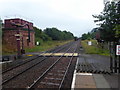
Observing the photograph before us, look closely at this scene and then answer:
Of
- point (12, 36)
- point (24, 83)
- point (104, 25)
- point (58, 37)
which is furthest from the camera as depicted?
point (58, 37)

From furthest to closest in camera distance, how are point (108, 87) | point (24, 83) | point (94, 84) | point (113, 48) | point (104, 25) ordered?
point (104, 25), point (113, 48), point (24, 83), point (94, 84), point (108, 87)

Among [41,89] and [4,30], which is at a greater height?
[4,30]

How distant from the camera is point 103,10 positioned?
52.6 feet

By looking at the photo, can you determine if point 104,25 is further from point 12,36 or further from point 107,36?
point 12,36

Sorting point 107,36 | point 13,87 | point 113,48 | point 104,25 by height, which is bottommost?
Result: point 13,87

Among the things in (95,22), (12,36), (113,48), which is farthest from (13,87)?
(12,36)

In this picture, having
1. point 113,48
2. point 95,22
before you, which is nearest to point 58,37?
point 95,22

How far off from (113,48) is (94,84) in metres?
3.31

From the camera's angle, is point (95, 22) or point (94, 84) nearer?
point (94, 84)

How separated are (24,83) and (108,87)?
4641 mm

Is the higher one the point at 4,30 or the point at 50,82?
the point at 4,30

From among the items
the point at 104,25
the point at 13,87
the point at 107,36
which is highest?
the point at 104,25

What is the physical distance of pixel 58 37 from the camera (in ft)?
228

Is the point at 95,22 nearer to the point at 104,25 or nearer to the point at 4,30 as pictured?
the point at 104,25
